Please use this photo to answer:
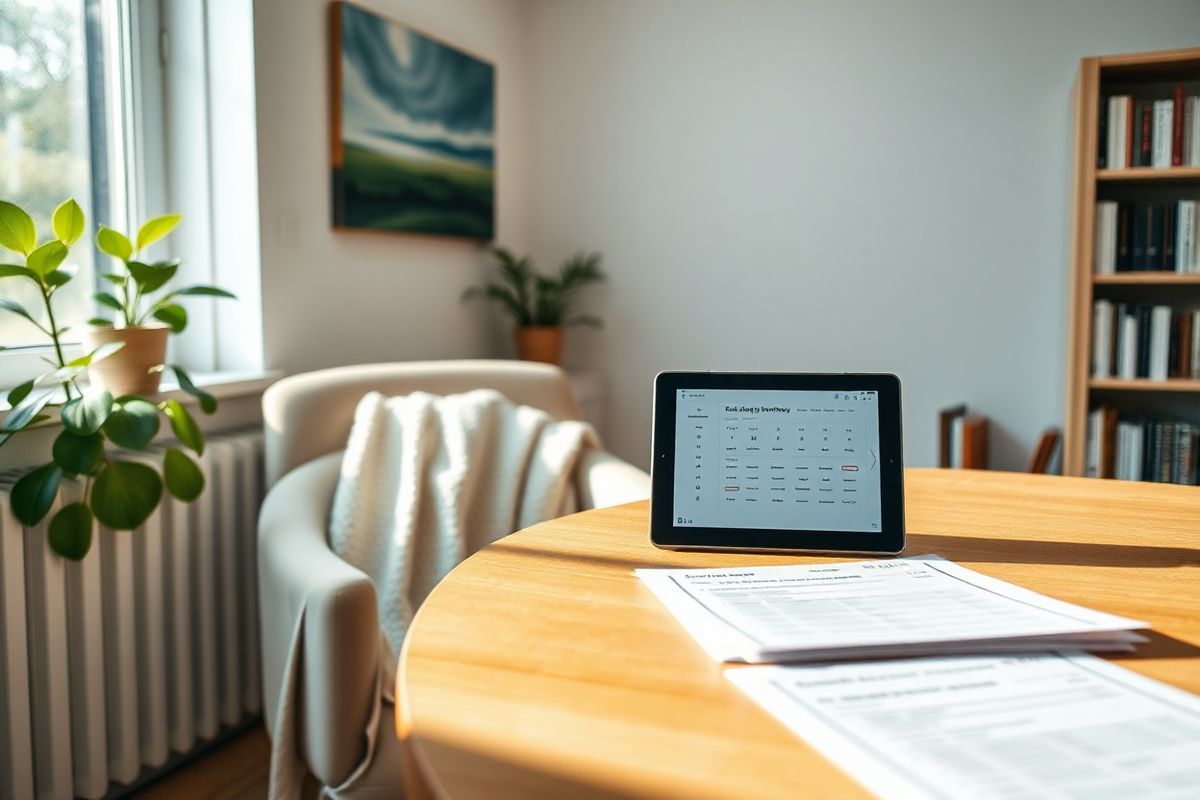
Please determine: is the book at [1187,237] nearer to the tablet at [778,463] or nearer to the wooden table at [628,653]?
the wooden table at [628,653]

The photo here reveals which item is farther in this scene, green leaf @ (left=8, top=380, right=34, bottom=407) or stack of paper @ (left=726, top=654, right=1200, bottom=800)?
green leaf @ (left=8, top=380, right=34, bottom=407)

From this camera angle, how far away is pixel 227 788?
6.28ft

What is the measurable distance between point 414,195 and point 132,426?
142 centimetres

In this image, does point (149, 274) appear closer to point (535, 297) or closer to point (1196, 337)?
point (535, 297)

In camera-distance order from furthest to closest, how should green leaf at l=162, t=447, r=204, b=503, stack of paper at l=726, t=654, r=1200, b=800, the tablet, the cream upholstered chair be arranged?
green leaf at l=162, t=447, r=204, b=503
the cream upholstered chair
the tablet
stack of paper at l=726, t=654, r=1200, b=800

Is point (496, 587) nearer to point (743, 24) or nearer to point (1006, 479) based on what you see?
point (1006, 479)

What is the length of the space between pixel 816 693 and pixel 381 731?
864mm

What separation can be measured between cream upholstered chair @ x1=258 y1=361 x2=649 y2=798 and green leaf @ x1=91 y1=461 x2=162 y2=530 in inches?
7.4

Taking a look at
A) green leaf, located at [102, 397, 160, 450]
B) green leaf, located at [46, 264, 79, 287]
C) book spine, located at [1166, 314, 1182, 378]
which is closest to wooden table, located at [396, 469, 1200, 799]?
green leaf, located at [102, 397, 160, 450]

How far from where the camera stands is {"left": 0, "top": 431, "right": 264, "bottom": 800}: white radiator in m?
1.59

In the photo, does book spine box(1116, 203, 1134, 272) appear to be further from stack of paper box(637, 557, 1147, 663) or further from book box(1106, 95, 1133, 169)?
stack of paper box(637, 557, 1147, 663)

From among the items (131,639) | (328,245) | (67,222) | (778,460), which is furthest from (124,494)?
(778,460)

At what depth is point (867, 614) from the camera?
0.75 meters

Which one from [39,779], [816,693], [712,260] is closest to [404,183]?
[712,260]
